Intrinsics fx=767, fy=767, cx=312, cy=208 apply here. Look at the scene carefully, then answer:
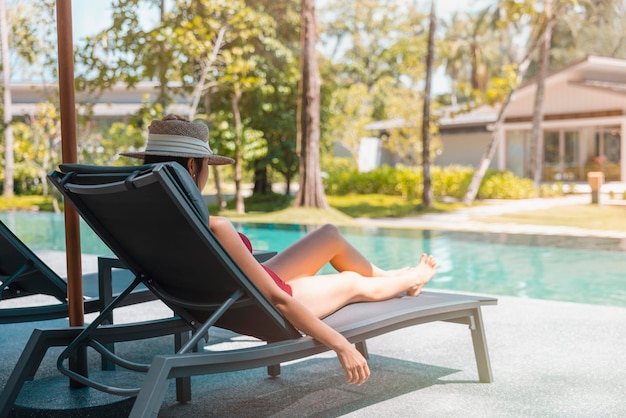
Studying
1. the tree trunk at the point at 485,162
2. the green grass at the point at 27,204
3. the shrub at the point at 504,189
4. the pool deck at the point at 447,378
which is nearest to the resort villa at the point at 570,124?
the shrub at the point at 504,189

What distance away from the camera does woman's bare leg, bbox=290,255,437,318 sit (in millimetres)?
2947

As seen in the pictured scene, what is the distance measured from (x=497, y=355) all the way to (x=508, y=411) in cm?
86

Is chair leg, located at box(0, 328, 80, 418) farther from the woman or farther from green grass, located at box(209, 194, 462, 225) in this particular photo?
green grass, located at box(209, 194, 462, 225)

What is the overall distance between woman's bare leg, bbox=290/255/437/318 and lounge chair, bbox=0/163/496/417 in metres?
0.07

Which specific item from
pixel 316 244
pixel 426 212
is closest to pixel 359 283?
pixel 316 244

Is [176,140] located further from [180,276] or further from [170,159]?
[180,276]

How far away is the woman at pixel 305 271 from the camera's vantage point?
2605 mm

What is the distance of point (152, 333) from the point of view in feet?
9.37

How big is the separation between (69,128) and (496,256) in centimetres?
724

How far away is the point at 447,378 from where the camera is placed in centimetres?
345

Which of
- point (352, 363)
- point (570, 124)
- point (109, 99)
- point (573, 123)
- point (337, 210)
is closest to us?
point (352, 363)

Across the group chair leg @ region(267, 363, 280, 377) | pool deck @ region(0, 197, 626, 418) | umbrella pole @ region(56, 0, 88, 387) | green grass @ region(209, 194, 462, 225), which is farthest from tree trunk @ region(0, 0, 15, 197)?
umbrella pole @ region(56, 0, 88, 387)

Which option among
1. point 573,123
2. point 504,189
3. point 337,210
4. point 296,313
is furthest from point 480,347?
point 573,123

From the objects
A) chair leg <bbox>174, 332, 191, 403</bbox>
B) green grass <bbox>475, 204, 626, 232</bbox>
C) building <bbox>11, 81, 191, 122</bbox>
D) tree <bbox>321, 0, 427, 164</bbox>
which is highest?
tree <bbox>321, 0, 427, 164</bbox>
